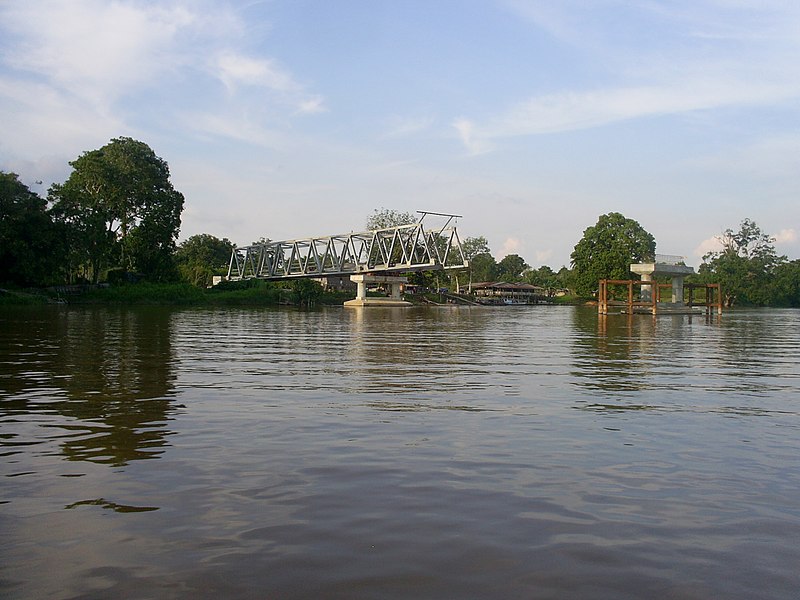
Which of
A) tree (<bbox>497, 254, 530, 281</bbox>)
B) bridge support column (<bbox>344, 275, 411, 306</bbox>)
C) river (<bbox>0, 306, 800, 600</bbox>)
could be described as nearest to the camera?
river (<bbox>0, 306, 800, 600</bbox>)

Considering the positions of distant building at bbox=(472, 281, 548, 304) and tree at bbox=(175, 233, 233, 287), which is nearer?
tree at bbox=(175, 233, 233, 287)

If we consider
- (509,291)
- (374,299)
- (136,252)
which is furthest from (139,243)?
(509,291)

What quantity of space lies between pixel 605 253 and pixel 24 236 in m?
73.5

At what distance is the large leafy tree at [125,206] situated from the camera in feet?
238

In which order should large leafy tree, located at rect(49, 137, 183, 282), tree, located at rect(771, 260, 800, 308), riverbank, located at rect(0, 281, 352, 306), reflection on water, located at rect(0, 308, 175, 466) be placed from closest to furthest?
reflection on water, located at rect(0, 308, 175, 466) < riverbank, located at rect(0, 281, 352, 306) < large leafy tree, located at rect(49, 137, 183, 282) < tree, located at rect(771, 260, 800, 308)

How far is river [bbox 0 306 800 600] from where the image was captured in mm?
4371

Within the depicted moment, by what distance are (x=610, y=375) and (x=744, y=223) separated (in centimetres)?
13651

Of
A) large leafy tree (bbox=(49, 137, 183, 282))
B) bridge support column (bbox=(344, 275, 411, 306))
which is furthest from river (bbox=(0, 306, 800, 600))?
bridge support column (bbox=(344, 275, 411, 306))

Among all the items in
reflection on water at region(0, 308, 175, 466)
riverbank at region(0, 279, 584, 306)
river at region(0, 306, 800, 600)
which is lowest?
river at region(0, 306, 800, 600)

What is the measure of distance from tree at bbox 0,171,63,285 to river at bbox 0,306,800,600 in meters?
52.7

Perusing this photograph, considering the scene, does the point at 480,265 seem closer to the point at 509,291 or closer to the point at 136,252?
the point at 509,291

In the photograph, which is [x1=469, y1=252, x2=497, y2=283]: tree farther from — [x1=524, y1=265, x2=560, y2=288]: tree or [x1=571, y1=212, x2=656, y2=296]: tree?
[x1=571, y1=212, x2=656, y2=296]: tree

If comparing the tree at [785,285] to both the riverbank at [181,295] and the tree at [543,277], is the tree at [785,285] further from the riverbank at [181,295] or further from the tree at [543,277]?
the riverbank at [181,295]

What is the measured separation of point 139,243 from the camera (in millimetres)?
81812
